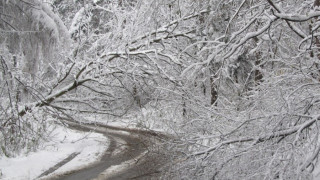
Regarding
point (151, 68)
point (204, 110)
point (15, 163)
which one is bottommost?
point (15, 163)

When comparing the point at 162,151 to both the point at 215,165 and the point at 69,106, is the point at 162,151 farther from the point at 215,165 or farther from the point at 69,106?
the point at 69,106

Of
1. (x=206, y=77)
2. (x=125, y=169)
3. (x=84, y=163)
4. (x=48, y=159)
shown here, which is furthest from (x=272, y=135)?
(x=48, y=159)

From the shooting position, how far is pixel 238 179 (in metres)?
4.95

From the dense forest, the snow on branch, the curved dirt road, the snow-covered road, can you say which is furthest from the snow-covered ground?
the snow on branch

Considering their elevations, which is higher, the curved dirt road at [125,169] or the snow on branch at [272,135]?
the snow on branch at [272,135]

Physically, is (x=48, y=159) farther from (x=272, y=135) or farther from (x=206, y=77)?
(x=272, y=135)

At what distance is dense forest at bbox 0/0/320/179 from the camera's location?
452cm

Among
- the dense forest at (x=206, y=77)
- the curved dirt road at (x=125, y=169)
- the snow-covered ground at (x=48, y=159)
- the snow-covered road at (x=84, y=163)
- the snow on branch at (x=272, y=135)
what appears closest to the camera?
the snow on branch at (x=272, y=135)

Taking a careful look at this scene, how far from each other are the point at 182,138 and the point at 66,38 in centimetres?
278

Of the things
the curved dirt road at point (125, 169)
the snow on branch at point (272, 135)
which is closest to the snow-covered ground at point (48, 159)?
the curved dirt road at point (125, 169)

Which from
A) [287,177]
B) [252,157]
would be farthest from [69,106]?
[287,177]

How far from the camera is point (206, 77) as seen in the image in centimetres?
567

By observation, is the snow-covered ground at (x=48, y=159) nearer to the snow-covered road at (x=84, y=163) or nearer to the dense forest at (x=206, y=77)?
the snow-covered road at (x=84, y=163)

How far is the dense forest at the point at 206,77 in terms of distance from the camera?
4523 millimetres
